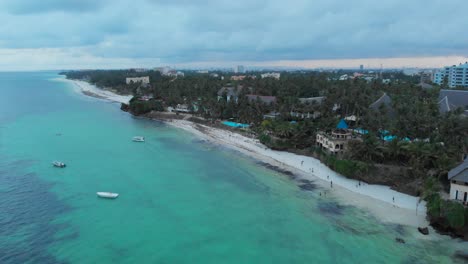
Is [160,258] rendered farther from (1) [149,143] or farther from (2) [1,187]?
(1) [149,143]

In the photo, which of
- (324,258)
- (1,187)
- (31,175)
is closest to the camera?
(324,258)

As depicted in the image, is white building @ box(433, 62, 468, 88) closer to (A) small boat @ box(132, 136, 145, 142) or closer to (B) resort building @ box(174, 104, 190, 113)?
(B) resort building @ box(174, 104, 190, 113)

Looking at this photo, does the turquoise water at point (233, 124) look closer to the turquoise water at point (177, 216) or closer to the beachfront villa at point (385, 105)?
the turquoise water at point (177, 216)

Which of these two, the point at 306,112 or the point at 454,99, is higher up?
the point at 454,99

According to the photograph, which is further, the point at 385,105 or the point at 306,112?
the point at 306,112

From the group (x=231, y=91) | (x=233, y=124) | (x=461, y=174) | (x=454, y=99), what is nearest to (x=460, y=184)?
(x=461, y=174)

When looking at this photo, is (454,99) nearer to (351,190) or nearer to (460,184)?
(351,190)

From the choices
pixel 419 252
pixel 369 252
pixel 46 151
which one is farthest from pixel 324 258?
pixel 46 151
